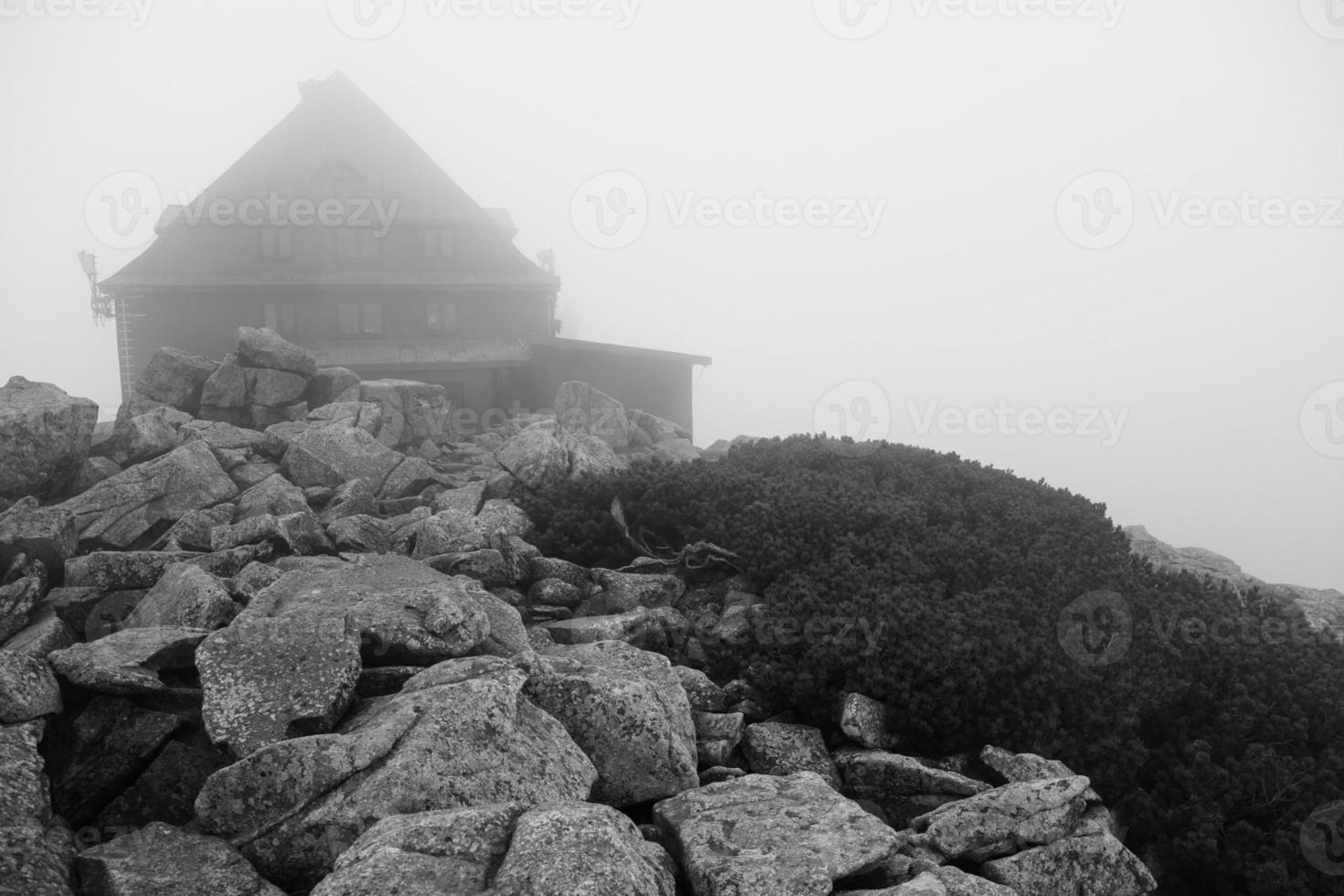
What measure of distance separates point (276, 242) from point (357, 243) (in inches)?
117

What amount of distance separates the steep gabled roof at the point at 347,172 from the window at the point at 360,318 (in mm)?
3737

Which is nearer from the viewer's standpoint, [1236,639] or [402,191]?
[1236,639]

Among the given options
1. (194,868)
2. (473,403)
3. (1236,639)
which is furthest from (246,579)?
(473,403)

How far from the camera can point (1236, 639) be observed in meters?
12.0

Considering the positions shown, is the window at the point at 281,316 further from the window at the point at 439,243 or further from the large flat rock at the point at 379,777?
the large flat rock at the point at 379,777

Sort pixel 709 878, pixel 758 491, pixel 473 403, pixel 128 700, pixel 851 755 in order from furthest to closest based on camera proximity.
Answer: pixel 473 403
pixel 758 491
pixel 851 755
pixel 128 700
pixel 709 878

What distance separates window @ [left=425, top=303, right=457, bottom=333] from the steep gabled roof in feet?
8.12

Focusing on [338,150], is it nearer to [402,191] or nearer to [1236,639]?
[402,191]

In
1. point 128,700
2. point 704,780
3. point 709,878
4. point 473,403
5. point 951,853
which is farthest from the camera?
point 473,403

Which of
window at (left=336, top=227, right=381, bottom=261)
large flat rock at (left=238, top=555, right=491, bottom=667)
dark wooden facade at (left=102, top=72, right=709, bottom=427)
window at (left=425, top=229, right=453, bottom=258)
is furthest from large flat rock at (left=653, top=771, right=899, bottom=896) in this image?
window at (left=336, top=227, right=381, bottom=261)

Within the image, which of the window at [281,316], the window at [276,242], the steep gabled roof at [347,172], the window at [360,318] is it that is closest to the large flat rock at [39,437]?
the window at [281,316]

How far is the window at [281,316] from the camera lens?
36.2 m

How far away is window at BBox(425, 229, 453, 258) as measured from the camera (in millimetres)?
37750

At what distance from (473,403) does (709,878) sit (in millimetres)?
30469
